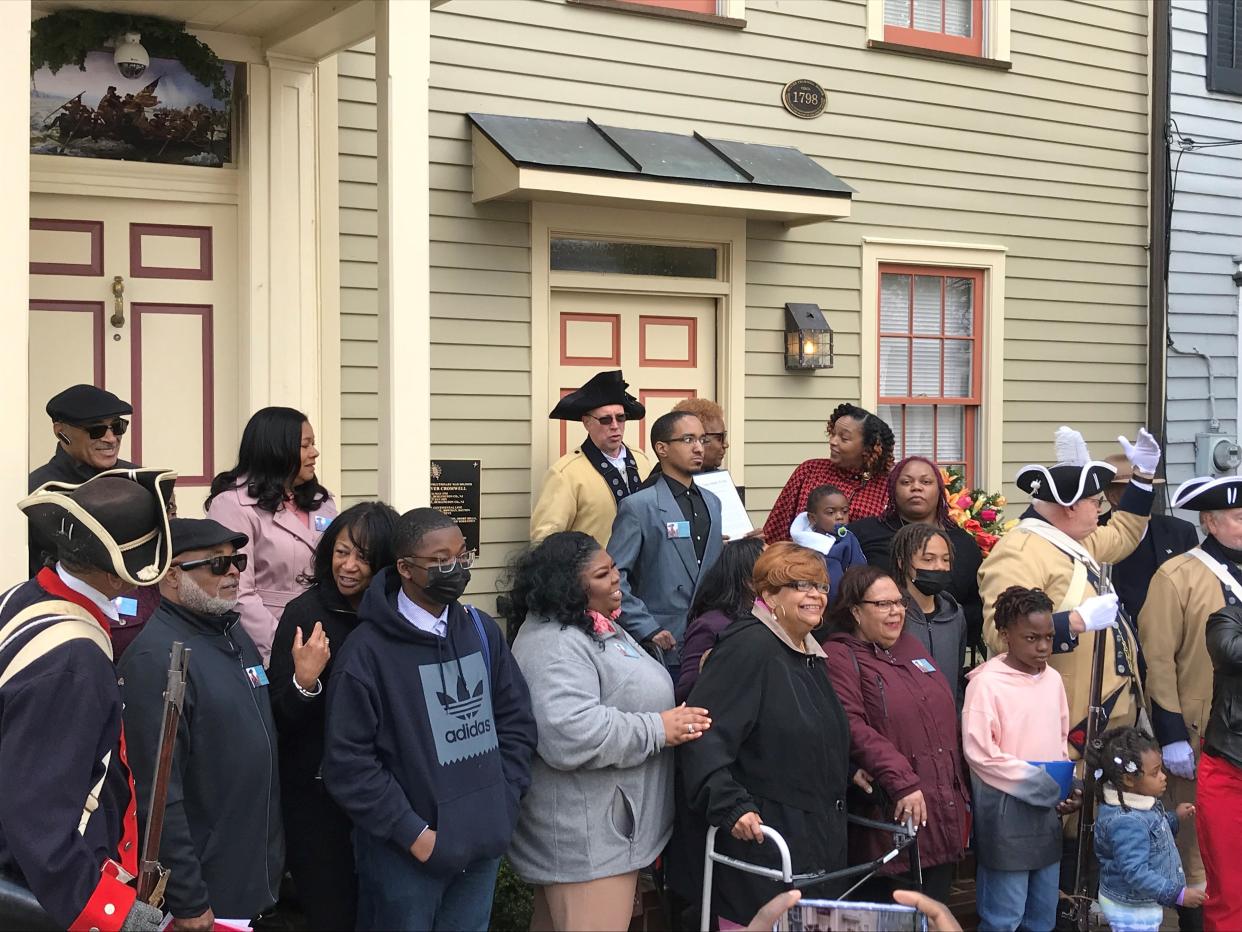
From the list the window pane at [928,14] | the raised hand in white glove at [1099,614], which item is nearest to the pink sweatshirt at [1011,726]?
the raised hand in white glove at [1099,614]

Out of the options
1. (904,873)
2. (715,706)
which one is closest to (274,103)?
(715,706)

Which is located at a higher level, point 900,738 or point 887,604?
point 887,604

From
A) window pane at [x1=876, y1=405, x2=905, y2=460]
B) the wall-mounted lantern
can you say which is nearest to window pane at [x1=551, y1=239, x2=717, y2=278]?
the wall-mounted lantern

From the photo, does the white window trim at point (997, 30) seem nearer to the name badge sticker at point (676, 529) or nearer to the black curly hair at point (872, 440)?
the black curly hair at point (872, 440)

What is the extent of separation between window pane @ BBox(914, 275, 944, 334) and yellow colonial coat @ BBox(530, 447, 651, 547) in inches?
140

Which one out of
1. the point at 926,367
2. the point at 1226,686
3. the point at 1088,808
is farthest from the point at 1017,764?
the point at 926,367

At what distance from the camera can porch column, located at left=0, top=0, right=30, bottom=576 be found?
3.97 metres

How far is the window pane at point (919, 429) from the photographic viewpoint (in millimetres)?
8703

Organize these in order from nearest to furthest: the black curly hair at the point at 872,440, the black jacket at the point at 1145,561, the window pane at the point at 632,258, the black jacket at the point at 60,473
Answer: the black jacket at the point at 60,473, the black curly hair at the point at 872,440, the black jacket at the point at 1145,561, the window pane at the point at 632,258

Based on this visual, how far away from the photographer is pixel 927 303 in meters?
8.70

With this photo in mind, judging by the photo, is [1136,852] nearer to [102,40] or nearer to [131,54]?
[131,54]

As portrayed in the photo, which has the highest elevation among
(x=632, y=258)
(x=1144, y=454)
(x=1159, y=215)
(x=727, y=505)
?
(x=1159, y=215)

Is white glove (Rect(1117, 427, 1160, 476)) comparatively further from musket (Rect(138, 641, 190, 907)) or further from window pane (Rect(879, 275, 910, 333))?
musket (Rect(138, 641, 190, 907))

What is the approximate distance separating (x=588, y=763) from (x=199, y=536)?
4.56 ft
